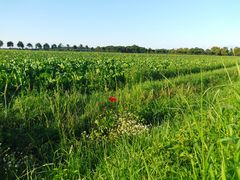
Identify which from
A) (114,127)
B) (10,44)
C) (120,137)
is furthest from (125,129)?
(10,44)

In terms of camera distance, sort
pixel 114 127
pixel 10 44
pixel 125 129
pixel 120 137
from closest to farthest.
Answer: pixel 120 137
pixel 125 129
pixel 114 127
pixel 10 44

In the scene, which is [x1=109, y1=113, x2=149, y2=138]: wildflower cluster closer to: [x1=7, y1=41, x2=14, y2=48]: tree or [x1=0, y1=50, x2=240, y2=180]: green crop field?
[x1=0, y1=50, x2=240, y2=180]: green crop field

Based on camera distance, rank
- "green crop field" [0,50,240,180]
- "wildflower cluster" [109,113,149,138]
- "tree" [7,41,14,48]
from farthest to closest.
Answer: "tree" [7,41,14,48] < "wildflower cluster" [109,113,149,138] < "green crop field" [0,50,240,180]

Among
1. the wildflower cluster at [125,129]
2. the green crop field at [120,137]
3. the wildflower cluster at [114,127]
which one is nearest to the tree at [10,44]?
the green crop field at [120,137]

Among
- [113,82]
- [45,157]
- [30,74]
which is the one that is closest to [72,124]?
[45,157]

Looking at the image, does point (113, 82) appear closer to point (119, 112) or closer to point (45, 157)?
point (119, 112)

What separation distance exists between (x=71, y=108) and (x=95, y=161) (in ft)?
9.37

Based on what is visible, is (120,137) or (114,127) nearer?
(120,137)

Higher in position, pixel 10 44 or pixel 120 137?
pixel 10 44

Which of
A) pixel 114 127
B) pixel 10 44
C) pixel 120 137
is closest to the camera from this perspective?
pixel 120 137

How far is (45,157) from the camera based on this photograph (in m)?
4.69

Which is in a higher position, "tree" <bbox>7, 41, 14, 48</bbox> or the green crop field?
"tree" <bbox>7, 41, 14, 48</bbox>

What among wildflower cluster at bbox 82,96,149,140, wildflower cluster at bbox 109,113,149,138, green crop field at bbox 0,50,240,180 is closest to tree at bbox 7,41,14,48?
green crop field at bbox 0,50,240,180

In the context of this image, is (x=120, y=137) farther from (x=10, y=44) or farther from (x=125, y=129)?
(x=10, y=44)
